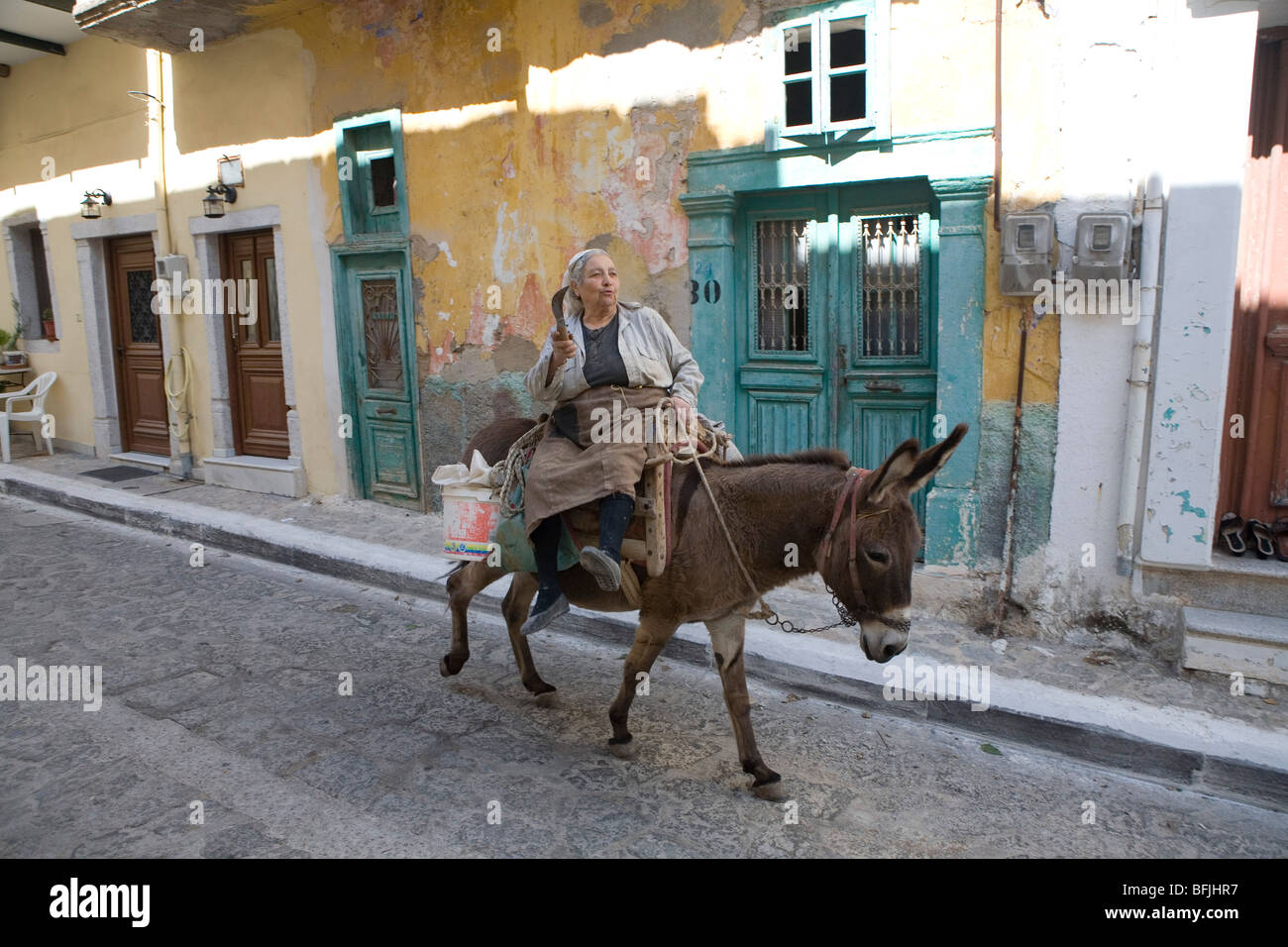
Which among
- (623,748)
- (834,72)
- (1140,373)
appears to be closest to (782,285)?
(834,72)

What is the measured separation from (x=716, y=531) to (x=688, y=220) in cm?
340

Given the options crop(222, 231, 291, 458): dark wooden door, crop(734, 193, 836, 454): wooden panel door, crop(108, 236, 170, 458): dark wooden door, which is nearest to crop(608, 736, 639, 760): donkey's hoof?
crop(734, 193, 836, 454): wooden panel door

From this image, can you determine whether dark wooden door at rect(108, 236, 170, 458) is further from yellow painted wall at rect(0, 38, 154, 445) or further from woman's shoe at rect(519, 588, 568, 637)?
woman's shoe at rect(519, 588, 568, 637)

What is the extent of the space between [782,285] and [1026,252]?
1.74 meters

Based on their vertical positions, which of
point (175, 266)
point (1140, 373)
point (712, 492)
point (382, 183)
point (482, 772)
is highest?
point (382, 183)

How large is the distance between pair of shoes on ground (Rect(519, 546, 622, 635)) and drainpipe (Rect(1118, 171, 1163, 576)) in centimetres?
314

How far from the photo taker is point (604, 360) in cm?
381

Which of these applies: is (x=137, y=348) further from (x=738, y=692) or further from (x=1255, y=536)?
(x=1255, y=536)

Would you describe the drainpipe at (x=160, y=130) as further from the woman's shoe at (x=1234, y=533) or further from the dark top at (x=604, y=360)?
the woman's shoe at (x=1234, y=533)

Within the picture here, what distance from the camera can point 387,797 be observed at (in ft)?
11.7

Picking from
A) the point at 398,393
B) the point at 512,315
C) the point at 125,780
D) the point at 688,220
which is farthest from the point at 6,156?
the point at 125,780

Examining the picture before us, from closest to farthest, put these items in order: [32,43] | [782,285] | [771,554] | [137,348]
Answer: [771,554] < [782,285] < [32,43] < [137,348]

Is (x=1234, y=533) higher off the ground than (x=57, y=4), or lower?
lower

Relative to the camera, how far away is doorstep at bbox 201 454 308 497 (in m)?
9.19
